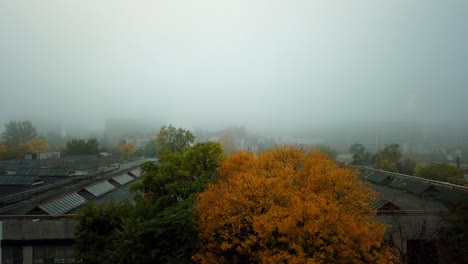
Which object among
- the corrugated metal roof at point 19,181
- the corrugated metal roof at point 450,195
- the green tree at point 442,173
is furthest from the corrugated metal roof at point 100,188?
the green tree at point 442,173

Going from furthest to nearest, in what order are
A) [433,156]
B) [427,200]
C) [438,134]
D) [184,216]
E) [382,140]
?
[382,140]
[438,134]
[433,156]
[427,200]
[184,216]

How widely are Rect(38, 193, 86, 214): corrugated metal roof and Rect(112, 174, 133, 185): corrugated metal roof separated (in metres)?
7.76

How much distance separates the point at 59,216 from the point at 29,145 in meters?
68.2

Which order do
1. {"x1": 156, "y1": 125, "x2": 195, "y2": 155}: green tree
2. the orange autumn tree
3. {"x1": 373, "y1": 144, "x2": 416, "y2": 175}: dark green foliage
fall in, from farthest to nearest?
{"x1": 156, "y1": 125, "x2": 195, "y2": 155}: green tree
{"x1": 373, "y1": 144, "x2": 416, "y2": 175}: dark green foliage
the orange autumn tree

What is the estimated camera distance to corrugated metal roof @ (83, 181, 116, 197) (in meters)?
26.0

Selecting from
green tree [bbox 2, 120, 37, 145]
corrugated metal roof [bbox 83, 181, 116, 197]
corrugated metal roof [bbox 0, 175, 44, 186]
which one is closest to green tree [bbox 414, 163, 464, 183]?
corrugated metal roof [bbox 83, 181, 116, 197]

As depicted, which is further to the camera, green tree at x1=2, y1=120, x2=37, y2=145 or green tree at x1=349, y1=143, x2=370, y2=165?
green tree at x1=2, y1=120, x2=37, y2=145

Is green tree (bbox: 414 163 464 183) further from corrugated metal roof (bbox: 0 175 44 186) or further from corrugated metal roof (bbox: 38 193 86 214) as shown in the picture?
corrugated metal roof (bbox: 0 175 44 186)

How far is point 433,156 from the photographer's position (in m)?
57.2

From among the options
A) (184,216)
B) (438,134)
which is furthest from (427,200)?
(438,134)

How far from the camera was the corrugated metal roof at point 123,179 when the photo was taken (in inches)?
1265

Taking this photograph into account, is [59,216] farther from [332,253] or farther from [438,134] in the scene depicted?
[438,134]

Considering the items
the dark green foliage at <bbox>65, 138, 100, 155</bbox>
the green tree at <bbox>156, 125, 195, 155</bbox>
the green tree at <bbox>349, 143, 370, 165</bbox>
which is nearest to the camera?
the green tree at <bbox>156, 125, 195, 155</bbox>

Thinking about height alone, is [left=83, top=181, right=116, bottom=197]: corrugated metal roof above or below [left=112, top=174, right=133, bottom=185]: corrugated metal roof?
above
